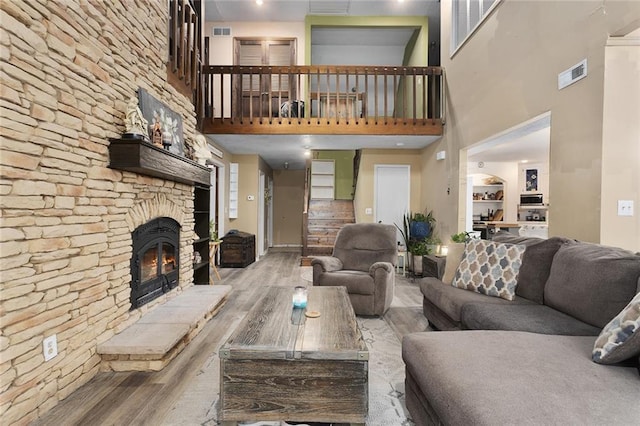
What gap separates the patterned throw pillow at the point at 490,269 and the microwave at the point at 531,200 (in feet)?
19.8

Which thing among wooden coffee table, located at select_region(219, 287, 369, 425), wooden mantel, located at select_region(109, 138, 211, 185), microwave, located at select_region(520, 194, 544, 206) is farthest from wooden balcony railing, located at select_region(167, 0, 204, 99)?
microwave, located at select_region(520, 194, 544, 206)

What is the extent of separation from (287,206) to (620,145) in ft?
28.2

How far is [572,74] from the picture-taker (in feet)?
8.72

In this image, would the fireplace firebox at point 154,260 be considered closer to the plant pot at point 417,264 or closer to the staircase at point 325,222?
the staircase at point 325,222

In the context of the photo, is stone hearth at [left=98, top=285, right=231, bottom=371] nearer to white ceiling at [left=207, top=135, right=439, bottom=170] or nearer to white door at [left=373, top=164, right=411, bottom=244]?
white ceiling at [left=207, top=135, right=439, bottom=170]

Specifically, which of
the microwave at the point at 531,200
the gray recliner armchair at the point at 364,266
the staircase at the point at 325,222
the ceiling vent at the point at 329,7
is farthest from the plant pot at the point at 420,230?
the ceiling vent at the point at 329,7

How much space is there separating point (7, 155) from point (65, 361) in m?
1.27

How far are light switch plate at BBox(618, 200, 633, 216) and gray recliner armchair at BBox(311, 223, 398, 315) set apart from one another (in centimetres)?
196

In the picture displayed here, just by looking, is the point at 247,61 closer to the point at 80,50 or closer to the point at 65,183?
the point at 80,50

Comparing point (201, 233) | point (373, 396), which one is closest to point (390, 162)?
point (201, 233)

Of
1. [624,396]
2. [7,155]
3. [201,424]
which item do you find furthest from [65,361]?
[624,396]

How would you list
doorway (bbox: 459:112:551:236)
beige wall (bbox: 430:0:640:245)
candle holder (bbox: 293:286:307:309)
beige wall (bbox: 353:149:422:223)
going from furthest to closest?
doorway (bbox: 459:112:551:236), beige wall (bbox: 353:149:422:223), beige wall (bbox: 430:0:640:245), candle holder (bbox: 293:286:307:309)

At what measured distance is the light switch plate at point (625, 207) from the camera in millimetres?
2373

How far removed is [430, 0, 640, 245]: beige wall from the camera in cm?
245
